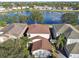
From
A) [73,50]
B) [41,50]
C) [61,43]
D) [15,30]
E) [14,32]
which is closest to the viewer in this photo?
[73,50]

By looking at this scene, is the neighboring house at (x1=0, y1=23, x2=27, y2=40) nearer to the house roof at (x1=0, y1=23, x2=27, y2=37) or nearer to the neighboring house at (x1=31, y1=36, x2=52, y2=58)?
the house roof at (x1=0, y1=23, x2=27, y2=37)

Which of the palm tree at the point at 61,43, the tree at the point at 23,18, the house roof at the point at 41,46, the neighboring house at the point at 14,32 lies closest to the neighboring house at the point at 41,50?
the house roof at the point at 41,46

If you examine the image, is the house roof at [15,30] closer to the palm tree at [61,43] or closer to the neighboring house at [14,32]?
the neighboring house at [14,32]

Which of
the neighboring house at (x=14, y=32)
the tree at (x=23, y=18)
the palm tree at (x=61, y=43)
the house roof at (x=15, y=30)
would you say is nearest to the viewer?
the palm tree at (x=61, y=43)

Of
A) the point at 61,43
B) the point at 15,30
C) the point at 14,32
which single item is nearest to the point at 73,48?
the point at 61,43

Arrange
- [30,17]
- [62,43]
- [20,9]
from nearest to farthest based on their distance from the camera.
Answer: [62,43] → [30,17] → [20,9]

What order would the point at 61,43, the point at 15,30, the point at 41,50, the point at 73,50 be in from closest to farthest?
the point at 73,50
the point at 41,50
the point at 61,43
the point at 15,30

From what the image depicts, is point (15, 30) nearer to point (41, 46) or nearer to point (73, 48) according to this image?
point (41, 46)

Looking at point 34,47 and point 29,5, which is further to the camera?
point 29,5

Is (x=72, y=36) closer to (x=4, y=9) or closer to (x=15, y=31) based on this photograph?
(x=15, y=31)

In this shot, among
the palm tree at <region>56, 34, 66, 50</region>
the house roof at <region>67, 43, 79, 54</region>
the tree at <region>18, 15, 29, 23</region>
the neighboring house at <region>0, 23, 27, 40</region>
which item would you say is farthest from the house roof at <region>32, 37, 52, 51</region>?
the tree at <region>18, 15, 29, 23</region>

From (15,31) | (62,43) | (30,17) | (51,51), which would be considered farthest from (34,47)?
(30,17)
